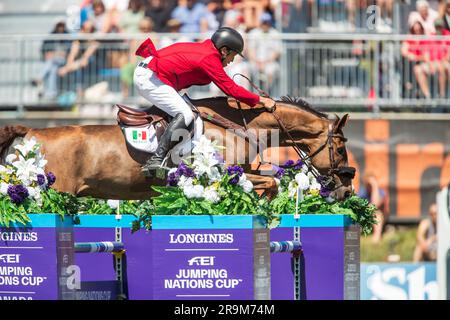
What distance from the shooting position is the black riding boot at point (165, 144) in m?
8.58

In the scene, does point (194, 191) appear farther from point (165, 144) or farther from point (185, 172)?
point (165, 144)

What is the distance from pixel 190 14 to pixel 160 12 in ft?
1.54

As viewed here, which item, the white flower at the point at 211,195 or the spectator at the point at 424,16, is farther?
the spectator at the point at 424,16

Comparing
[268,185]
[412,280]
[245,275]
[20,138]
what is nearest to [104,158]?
[20,138]

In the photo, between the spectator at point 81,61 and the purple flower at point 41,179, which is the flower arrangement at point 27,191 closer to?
the purple flower at point 41,179

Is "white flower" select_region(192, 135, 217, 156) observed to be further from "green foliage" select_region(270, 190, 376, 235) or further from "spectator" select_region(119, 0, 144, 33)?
"spectator" select_region(119, 0, 144, 33)

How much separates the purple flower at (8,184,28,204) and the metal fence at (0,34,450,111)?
6.14 meters

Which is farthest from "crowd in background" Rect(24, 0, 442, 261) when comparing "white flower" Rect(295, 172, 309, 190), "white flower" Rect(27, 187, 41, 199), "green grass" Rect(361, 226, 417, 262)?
"white flower" Rect(27, 187, 41, 199)

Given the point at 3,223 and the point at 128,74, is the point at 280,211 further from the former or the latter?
the point at 128,74

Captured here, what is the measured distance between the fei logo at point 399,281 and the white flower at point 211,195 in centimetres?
480

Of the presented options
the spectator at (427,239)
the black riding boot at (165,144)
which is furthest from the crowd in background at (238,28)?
the black riding boot at (165,144)

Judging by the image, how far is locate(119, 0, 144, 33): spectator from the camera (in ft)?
48.4

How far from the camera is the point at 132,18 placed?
1480cm
